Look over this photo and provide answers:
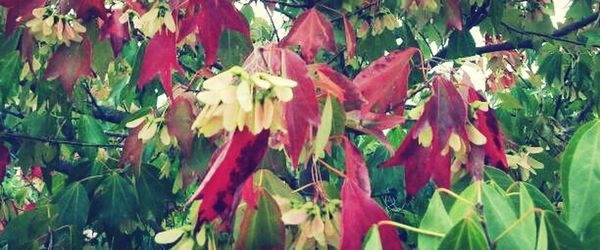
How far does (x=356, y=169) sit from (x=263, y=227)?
0.15m

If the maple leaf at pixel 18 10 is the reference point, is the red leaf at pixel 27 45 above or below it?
below

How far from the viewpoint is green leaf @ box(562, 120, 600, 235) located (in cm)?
70

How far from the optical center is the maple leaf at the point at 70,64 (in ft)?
4.41

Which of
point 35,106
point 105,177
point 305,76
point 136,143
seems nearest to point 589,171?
point 305,76

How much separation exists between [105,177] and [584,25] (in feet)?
4.94

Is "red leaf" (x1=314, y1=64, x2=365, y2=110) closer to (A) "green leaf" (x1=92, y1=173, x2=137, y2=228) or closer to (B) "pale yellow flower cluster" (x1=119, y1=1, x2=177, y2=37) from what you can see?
(B) "pale yellow flower cluster" (x1=119, y1=1, x2=177, y2=37)

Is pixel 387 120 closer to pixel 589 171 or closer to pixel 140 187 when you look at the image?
pixel 589 171

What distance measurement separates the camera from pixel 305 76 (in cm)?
83

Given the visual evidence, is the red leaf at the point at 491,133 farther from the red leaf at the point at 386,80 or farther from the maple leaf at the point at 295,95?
the maple leaf at the point at 295,95

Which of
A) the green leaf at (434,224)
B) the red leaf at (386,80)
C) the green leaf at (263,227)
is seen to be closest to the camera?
the green leaf at (434,224)

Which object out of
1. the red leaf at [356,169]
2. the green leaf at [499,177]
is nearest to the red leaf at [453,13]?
the green leaf at [499,177]

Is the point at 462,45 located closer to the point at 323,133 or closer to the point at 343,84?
the point at 343,84

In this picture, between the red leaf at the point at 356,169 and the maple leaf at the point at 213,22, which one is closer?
the red leaf at the point at 356,169

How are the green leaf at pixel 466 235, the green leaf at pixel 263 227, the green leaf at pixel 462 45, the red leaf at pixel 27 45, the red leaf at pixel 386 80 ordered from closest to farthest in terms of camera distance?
1. the green leaf at pixel 466 235
2. the green leaf at pixel 263 227
3. the red leaf at pixel 386 80
4. the red leaf at pixel 27 45
5. the green leaf at pixel 462 45
